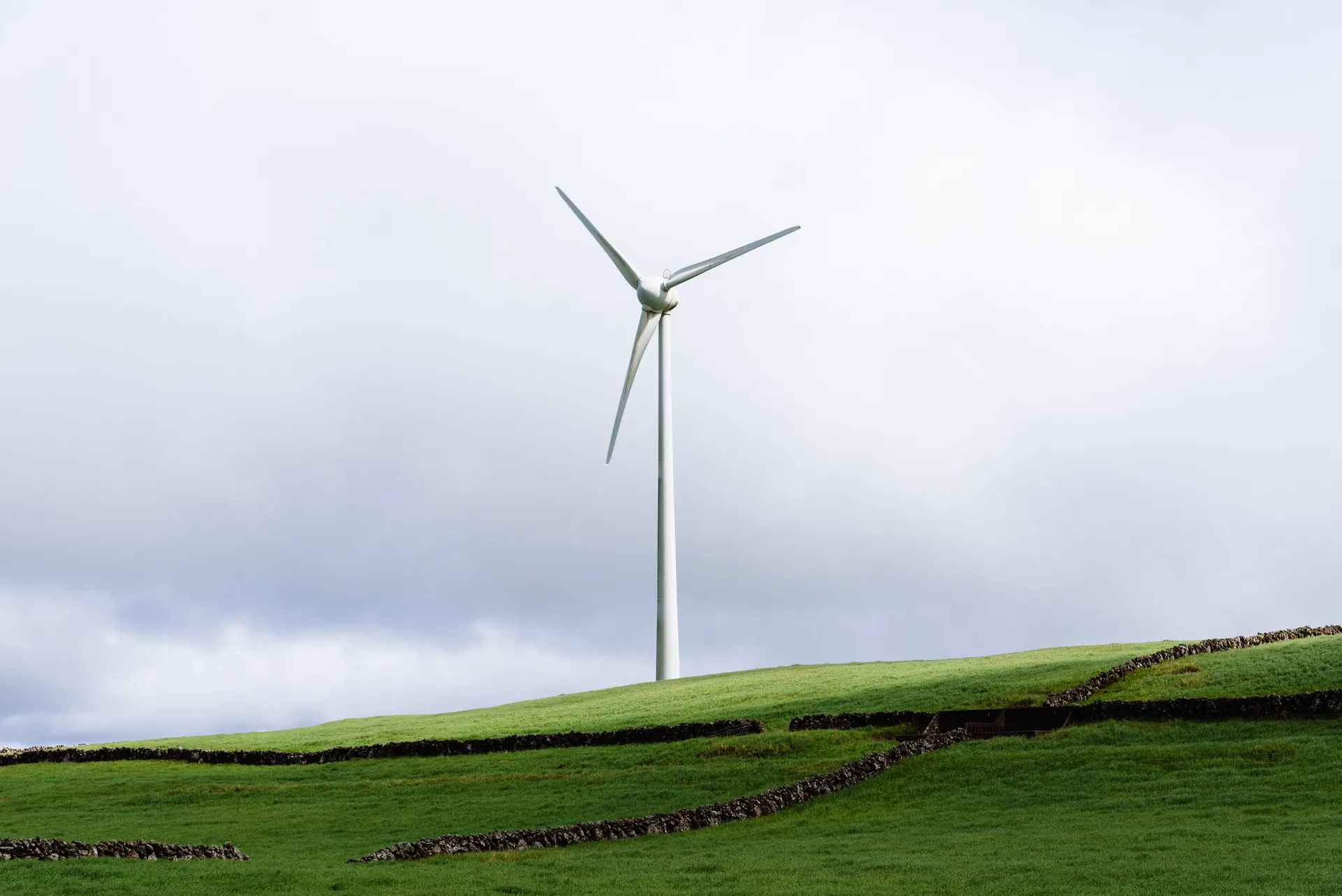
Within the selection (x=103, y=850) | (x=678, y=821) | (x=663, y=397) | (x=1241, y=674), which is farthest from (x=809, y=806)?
(x=663, y=397)

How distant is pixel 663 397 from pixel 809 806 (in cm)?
3929

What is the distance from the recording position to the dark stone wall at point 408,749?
150 feet

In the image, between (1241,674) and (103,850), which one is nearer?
(103,850)

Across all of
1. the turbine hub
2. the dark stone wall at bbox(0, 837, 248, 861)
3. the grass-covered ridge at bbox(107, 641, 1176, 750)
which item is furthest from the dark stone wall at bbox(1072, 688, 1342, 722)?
the turbine hub

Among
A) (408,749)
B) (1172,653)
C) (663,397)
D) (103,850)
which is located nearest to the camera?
(103,850)

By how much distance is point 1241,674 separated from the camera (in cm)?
4603

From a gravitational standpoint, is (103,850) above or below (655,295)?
below

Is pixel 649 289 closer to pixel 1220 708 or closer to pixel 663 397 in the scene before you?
pixel 663 397

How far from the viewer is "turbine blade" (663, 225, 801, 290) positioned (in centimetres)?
7075

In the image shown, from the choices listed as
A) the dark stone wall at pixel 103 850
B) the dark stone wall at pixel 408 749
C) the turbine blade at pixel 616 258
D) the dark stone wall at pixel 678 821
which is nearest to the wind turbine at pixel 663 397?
the turbine blade at pixel 616 258

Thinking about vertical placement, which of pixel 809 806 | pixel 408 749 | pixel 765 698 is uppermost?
pixel 765 698

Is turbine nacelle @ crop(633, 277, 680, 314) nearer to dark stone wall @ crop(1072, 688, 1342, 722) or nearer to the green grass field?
the green grass field

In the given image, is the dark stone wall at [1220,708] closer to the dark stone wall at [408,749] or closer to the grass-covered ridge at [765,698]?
the grass-covered ridge at [765,698]

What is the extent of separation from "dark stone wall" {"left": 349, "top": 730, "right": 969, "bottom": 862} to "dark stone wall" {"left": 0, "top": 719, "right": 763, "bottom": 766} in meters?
8.74
